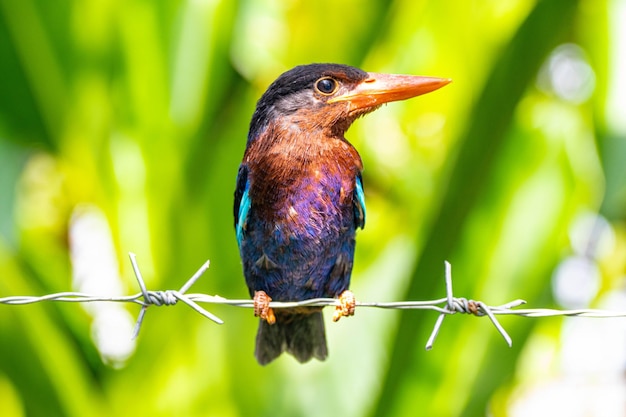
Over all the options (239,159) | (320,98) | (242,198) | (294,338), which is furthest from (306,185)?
(239,159)

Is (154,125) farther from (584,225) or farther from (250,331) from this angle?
(584,225)

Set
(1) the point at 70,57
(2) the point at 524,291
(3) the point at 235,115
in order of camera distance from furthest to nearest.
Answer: (1) the point at 70,57, (3) the point at 235,115, (2) the point at 524,291

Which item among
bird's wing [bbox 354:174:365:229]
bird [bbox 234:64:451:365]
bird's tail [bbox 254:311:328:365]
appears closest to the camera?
bird [bbox 234:64:451:365]

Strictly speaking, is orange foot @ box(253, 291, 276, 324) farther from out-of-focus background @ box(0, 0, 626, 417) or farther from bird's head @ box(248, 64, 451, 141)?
out-of-focus background @ box(0, 0, 626, 417)

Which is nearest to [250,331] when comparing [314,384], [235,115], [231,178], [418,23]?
[314,384]

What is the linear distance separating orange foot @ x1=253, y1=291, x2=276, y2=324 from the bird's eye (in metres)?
0.64

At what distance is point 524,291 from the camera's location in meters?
4.38

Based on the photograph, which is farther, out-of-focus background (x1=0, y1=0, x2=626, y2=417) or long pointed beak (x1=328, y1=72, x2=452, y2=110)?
out-of-focus background (x1=0, y1=0, x2=626, y2=417)

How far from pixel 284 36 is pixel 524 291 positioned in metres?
2.05

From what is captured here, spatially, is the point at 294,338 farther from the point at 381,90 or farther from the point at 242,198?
the point at 381,90

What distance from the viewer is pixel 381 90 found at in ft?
8.55

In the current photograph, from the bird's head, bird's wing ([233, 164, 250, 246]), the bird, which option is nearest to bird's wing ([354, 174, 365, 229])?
the bird

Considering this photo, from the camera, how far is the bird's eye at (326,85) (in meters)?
2.68

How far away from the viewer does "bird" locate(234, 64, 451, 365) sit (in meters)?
2.50
